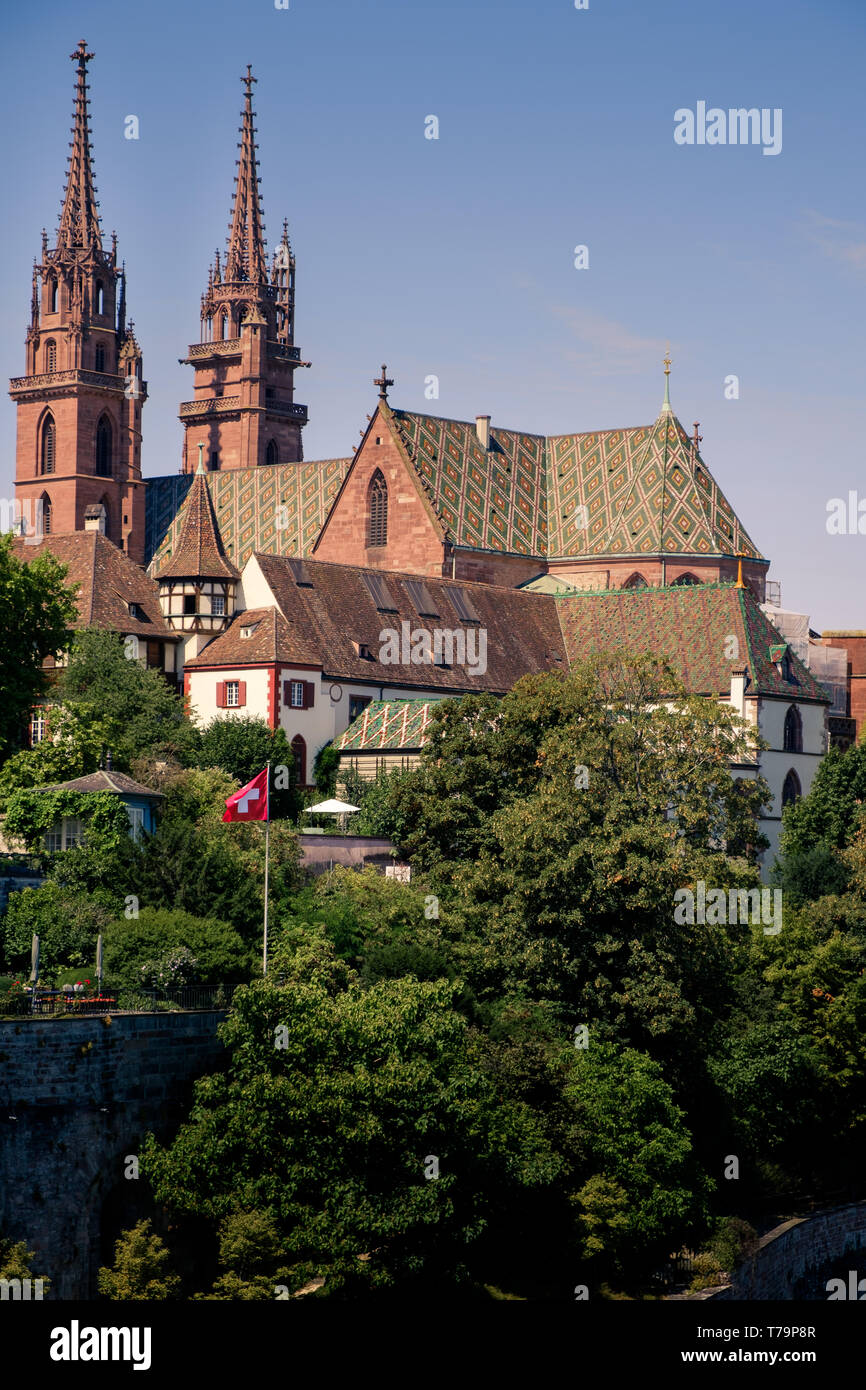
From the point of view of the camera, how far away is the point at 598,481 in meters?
115

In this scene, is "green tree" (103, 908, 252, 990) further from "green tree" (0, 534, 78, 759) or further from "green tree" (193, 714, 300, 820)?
"green tree" (193, 714, 300, 820)

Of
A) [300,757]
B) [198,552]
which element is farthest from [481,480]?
[300,757]

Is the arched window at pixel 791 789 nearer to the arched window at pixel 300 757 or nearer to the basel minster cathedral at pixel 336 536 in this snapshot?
the basel minster cathedral at pixel 336 536

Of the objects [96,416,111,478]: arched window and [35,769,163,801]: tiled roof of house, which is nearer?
[35,769,163,801]: tiled roof of house

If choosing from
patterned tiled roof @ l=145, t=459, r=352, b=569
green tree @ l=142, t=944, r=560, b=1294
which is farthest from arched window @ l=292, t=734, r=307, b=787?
green tree @ l=142, t=944, r=560, b=1294

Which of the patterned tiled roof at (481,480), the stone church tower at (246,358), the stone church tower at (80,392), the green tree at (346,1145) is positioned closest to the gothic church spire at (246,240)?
the stone church tower at (246,358)

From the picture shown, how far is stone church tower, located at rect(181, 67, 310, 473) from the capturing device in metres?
153

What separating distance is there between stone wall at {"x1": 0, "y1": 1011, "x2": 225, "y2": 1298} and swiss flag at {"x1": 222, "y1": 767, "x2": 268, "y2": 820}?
1052 cm

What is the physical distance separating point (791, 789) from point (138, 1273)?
56.5m
